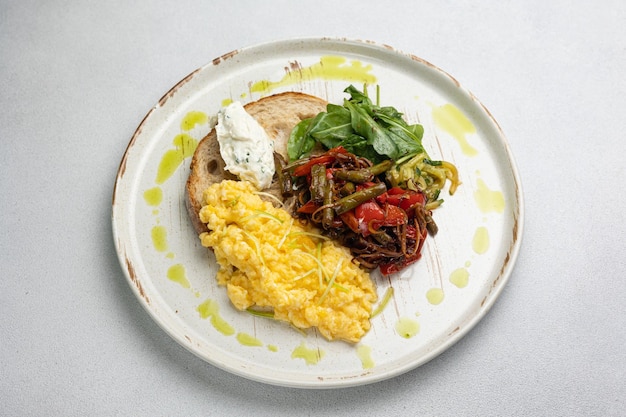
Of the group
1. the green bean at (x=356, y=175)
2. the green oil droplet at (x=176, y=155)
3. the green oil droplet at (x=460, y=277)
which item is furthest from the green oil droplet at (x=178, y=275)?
the green oil droplet at (x=460, y=277)

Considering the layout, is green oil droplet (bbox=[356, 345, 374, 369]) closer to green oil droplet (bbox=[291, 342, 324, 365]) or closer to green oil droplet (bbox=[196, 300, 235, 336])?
green oil droplet (bbox=[291, 342, 324, 365])

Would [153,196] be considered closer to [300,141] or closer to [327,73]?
[300,141]

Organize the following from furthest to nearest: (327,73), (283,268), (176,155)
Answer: (327,73), (176,155), (283,268)

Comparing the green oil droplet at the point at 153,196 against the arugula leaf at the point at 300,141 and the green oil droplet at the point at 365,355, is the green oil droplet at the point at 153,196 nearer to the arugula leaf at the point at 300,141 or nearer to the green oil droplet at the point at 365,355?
the arugula leaf at the point at 300,141

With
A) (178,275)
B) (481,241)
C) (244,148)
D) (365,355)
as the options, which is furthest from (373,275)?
(178,275)

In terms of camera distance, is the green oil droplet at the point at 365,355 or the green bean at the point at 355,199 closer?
the green oil droplet at the point at 365,355
